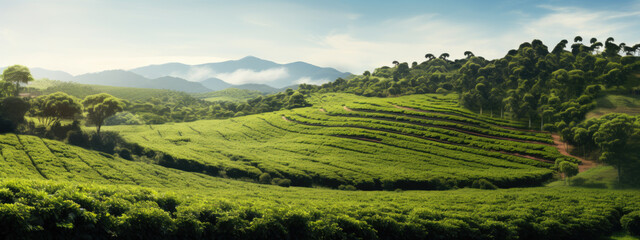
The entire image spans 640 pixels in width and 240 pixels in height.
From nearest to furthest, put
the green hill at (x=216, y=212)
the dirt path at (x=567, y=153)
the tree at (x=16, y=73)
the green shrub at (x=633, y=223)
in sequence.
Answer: the green hill at (x=216, y=212) → the green shrub at (x=633, y=223) → the dirt path at (x=567, y=153) → the tree at (x=16, y=73)

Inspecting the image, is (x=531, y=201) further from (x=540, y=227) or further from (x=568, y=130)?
(x=568, y=130)

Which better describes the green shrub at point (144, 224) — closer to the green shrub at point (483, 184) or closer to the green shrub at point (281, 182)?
the green shrub at point (281, 182)

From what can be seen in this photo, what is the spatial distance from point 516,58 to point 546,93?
136ft

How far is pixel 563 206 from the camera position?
36.7 meters

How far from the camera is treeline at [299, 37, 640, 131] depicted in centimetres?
8800

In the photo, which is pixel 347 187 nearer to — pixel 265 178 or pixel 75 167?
pixel 265 178

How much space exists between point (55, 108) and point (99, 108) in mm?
10070

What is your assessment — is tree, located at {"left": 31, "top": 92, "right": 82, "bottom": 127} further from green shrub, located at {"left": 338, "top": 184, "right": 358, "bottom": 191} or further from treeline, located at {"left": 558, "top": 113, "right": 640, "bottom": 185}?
treeline, located at {"left": 558, "top": 113, "right": 640, "bottom": 185}

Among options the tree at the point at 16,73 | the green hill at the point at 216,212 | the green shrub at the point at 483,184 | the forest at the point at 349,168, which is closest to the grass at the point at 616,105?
the forest at the point at 349,168

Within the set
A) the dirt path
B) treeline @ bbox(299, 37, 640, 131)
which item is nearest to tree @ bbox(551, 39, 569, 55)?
treeline @ bbox(299, 37, 640, 131)

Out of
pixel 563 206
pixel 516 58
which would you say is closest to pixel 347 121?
pixel 563 206

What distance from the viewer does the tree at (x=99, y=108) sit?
72750mm

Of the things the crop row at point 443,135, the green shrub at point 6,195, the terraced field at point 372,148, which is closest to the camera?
the green shrub at point 6,195

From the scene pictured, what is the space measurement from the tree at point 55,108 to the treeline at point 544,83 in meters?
106
